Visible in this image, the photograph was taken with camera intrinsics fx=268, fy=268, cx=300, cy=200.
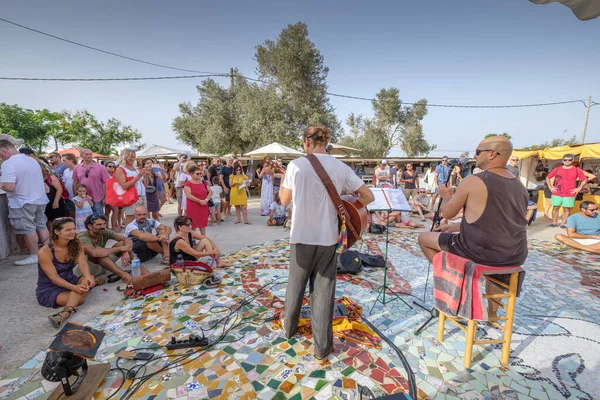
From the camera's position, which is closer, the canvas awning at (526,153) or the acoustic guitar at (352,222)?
the acoustic guitar at (352,222)

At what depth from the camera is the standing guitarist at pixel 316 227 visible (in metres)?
2.10

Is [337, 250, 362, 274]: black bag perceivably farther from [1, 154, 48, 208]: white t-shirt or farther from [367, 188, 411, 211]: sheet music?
[1, 154, 48, 208]: white t-shirt

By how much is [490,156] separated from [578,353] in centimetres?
210

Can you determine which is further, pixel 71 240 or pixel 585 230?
pixel 585 230

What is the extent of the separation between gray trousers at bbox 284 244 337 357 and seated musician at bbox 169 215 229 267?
7.82 ft

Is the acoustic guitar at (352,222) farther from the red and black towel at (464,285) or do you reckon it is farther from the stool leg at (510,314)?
the stool leg at (510,314)

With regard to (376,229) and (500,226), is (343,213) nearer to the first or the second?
(500,226)

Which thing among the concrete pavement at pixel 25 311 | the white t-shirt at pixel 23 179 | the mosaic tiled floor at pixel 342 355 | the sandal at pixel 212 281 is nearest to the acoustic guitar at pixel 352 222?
the mosaic tiled floor at pixel 342 355

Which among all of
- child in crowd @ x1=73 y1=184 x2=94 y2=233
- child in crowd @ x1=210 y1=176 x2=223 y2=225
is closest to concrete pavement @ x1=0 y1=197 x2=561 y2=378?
child in crowd @ x1=73 y1=184 x2=94 y2=233

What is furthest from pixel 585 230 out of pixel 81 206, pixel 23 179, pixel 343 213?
pixel 23 179

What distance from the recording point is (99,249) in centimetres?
383

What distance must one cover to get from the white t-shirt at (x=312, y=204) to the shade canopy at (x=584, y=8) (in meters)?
1.45

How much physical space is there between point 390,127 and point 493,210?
120 feet

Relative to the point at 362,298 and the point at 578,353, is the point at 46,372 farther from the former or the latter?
the point at 578,353
